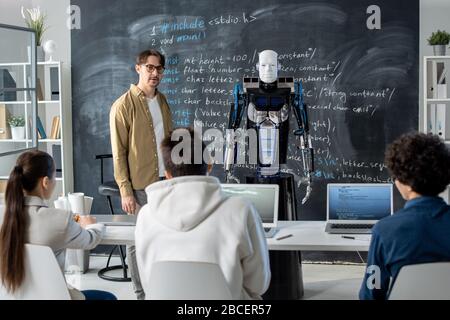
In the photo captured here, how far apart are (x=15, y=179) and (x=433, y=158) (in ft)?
5.20

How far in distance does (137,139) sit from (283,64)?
1630mm

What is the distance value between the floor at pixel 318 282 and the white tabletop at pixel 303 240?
121cm

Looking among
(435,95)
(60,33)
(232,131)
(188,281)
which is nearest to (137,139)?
(232,131)

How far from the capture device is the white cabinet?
488 centimetres

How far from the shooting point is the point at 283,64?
5203mm

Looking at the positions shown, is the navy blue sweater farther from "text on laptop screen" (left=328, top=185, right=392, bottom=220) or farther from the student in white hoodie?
"text on laptop screen" (left=328, top=185, right=392, bottom=220)

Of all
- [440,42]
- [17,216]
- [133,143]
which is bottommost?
[17,216]

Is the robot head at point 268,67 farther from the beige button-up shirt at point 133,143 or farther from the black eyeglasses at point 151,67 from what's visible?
the beige button-up shirt at point 133,143

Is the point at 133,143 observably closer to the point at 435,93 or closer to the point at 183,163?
the point at 183,163

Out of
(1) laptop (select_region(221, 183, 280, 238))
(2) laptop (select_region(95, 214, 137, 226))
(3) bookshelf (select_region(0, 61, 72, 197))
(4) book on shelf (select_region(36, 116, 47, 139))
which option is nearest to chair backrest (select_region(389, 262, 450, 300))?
(1) laptop (select_region(221, 183, 280, 238))

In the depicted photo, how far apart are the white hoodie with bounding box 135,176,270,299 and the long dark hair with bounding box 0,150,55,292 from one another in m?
0.47

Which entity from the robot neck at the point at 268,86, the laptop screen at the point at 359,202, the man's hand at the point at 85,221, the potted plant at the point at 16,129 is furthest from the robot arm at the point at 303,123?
the potted plant at the point at 16,129
